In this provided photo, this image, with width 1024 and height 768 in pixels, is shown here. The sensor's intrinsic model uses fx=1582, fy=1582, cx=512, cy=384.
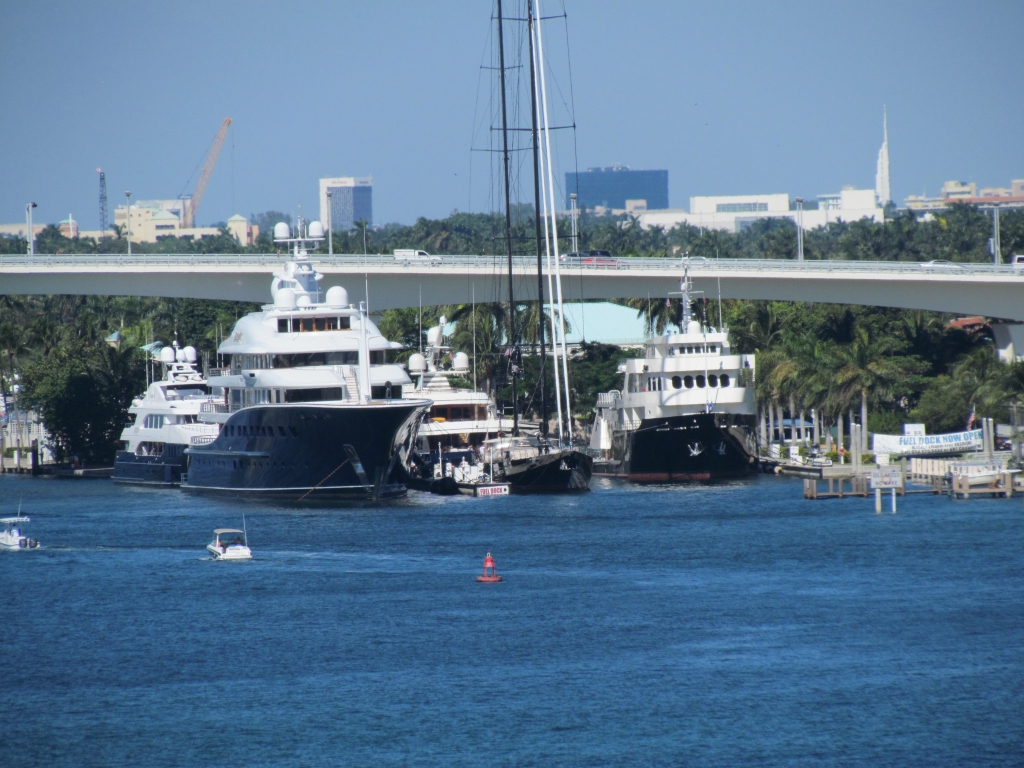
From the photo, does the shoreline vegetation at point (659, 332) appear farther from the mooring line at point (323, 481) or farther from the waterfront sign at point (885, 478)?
the mooring line at point (323, 481)

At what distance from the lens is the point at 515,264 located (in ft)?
294

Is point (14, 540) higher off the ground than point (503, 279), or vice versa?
point (503, 279)

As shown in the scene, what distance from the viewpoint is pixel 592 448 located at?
8469 centimetres

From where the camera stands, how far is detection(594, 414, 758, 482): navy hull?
246ft

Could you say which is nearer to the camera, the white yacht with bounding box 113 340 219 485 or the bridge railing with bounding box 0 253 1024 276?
the white yacht with bounding box 113 340 219 485

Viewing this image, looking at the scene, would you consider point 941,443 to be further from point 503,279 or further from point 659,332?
point 659,332

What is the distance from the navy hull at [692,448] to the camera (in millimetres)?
74938

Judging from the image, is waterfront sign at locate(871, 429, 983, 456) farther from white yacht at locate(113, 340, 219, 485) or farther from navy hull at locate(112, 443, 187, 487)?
navy hull at locate(112, 443, 187, 487)

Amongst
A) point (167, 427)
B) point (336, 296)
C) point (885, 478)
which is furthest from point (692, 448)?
point (167, 427)

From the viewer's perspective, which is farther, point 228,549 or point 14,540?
point 14,540

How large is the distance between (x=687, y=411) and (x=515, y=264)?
16.8 meters

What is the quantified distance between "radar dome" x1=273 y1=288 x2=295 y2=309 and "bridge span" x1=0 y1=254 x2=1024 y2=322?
14.0 metres

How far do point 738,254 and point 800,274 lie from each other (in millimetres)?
85135

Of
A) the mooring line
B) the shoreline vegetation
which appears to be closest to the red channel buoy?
the mooring line
